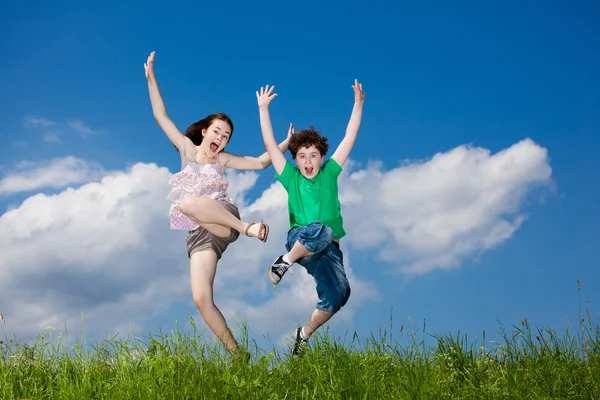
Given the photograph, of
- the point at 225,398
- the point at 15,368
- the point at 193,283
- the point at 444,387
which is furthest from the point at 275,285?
the point at 15,368

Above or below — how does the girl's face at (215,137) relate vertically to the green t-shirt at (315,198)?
above

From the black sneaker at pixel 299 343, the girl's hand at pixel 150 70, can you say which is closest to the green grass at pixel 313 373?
the black sneaker at pixel 299 343

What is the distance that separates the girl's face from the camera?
8.09 meters

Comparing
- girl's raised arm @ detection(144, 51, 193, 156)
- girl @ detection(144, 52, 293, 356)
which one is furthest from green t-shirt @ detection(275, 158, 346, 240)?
girl's raised arm @ detection(144, 51, 193, 156)

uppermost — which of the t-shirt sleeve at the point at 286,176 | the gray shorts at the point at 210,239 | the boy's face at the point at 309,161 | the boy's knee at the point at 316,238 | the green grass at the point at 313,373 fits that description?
the boy's face at the point at 309,161

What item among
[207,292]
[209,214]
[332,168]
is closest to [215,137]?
[209,214]

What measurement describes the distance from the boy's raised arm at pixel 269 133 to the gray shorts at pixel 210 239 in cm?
81

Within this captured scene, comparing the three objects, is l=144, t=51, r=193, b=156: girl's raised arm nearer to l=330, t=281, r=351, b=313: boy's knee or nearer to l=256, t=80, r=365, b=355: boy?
l=256, t=80, r=365, b=355: boy

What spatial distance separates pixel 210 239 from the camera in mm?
7652

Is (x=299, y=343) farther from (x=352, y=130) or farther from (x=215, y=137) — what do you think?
(x=215, y=137)

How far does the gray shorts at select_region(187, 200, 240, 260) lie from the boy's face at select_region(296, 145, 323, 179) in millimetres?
1021

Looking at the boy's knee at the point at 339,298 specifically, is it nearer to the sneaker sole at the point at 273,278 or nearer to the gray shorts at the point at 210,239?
the sneaker sole at the point at 273,278

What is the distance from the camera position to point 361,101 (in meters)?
7.73

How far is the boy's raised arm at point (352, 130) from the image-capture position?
756 centimetres
